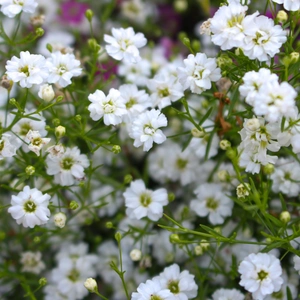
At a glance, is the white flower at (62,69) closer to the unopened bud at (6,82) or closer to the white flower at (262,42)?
the unopened bud at (6,82)

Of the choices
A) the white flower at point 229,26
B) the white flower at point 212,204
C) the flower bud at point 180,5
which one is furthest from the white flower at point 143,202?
the flower bud at point 180,5

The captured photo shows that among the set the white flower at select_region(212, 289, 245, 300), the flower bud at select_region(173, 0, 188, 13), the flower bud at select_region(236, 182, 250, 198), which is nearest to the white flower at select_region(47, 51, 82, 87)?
the flower bud at select_region(236, 182, 250, 198)

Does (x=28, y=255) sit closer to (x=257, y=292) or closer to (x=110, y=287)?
(x=110, y=287)

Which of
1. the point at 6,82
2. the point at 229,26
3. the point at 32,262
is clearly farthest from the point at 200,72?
the point at 32,262

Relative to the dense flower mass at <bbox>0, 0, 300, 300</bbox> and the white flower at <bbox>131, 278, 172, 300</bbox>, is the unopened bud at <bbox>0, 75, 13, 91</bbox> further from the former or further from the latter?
the white flower at <bbox>131, 278, 172, 300</bbox>

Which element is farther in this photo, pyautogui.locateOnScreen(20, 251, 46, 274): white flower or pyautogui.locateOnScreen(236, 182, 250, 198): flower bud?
pyautogui.locateOnScreen(20, 251, 46, 274): white flower
